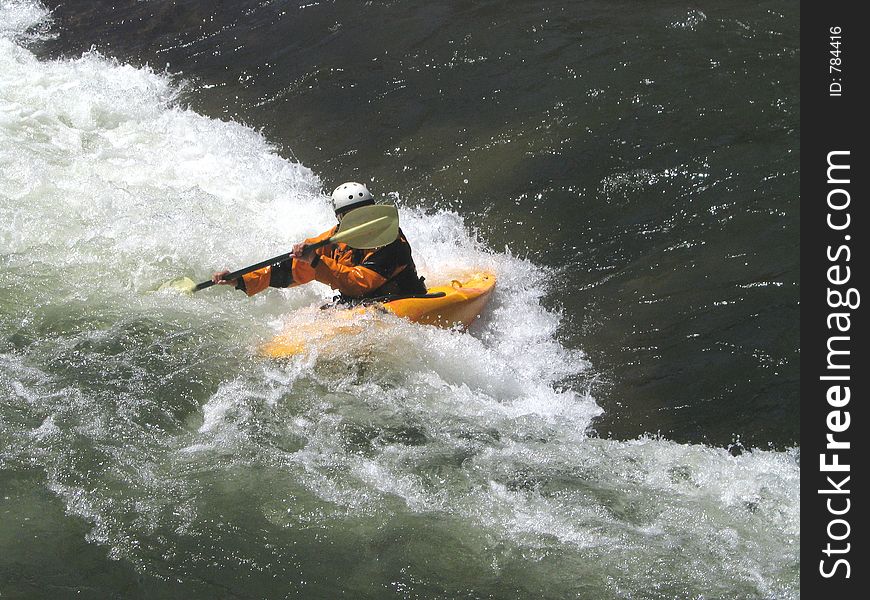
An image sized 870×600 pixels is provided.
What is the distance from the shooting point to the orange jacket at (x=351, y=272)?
17.9 feet

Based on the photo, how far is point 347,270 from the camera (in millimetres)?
5496

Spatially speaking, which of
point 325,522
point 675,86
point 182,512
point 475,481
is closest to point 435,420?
point 475,481

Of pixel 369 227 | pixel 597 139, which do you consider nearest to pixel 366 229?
pixel 369 227

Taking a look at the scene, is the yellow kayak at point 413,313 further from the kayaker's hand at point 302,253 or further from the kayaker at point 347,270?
the kayaker's hand at point 302,253

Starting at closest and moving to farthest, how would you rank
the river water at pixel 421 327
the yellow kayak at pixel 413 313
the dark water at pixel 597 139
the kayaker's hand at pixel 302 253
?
the river water at pixel 421 327 < the yellow kayak at pixel 413 313 < the kayaker's hand at pixel 302 253 < the dark water at pixel 597 139

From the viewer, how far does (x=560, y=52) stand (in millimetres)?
8836

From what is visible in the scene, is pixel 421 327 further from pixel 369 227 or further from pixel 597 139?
pixel 597 139

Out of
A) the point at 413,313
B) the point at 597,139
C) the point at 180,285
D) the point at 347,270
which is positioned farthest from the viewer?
the point at 597,139

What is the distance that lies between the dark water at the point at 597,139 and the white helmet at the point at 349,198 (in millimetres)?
1533

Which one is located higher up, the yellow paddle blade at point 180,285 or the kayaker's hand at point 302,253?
the kayaker's hand at point 302,253

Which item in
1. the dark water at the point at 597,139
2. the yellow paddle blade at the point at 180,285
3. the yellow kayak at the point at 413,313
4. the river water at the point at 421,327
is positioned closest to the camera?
the river water at the point at 421,327

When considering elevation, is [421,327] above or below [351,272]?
below

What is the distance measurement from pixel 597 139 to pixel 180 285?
376cm

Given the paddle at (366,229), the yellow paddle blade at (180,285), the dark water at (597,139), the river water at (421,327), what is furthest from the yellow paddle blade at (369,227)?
the dark water at (597,139)
